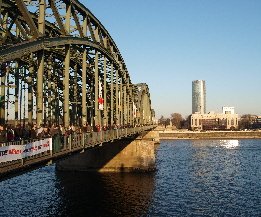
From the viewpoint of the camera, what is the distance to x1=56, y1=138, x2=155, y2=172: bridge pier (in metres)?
47.6

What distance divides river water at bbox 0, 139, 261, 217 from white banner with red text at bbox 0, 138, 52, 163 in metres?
12.1

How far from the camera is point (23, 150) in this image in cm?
1499

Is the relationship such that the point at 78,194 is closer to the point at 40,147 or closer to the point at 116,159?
the point at 116,159

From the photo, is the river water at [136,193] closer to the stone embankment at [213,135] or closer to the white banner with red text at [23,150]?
the white banner with red text at [23,150]

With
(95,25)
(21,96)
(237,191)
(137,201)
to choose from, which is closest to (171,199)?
(137,201)

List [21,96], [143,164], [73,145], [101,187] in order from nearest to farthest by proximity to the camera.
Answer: [73,145], [21,96], [101,187], [143,164]

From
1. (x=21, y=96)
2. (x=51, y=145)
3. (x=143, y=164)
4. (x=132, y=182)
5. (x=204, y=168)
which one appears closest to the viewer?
(x=51, y=145)

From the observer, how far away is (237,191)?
36.9 metres

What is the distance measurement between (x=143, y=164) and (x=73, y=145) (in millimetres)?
28546

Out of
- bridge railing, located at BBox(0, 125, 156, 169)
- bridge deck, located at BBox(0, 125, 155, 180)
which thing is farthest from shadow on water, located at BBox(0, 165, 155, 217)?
bridge deck, located at BBox(0, 125, 155, 180)

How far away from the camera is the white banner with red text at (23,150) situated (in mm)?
13738

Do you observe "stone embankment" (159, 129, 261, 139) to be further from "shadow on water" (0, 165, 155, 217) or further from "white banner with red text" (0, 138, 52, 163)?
"white banner with red text" (0, 138, 52, 163)

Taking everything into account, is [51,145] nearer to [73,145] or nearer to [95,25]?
[73,145]

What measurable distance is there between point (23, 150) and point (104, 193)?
21.9 meters
